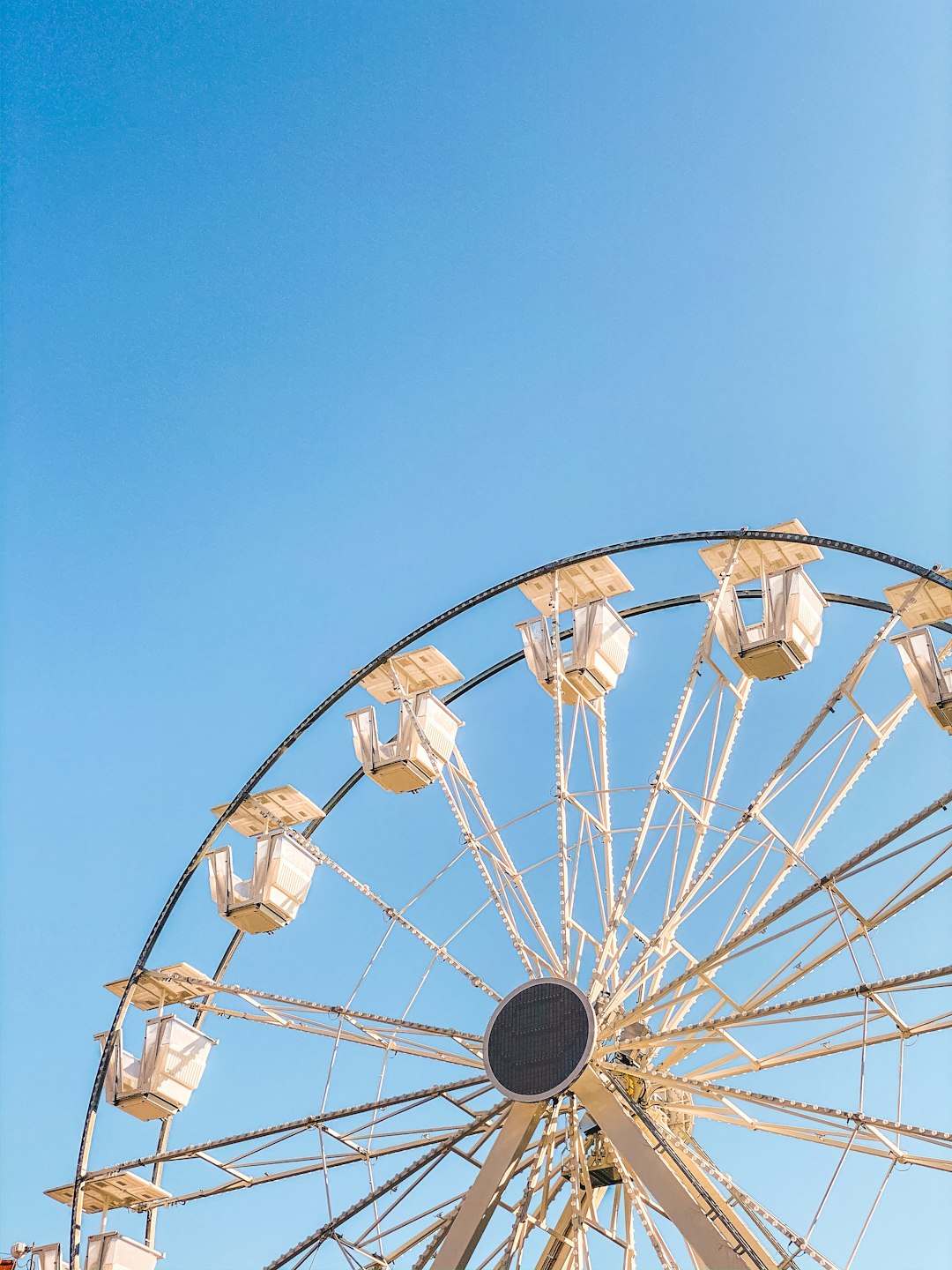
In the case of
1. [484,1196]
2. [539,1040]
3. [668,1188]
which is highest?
[539,1040]

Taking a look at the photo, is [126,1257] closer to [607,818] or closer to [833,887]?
[607,818]

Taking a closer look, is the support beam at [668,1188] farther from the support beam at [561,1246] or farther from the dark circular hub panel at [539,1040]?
the support beam at [561,1246]

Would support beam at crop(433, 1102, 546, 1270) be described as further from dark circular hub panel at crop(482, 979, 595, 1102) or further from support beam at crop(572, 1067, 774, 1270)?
support beam at crop(572, 1067, 774, 1270)

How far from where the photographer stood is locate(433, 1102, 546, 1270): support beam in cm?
1344

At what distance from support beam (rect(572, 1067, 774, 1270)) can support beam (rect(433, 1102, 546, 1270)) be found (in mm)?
606

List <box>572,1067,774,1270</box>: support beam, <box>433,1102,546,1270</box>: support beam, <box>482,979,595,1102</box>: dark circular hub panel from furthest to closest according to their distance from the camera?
<box>482,979,595,1102</box>: dark circular hub panel → <box>433,1102,546,1270</box>: support beam → <box>572,1067,774,1270</box>: support beam

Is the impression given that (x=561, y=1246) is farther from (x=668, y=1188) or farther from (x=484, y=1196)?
(x=668, y=1188)

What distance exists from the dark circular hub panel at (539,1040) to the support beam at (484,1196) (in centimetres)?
26

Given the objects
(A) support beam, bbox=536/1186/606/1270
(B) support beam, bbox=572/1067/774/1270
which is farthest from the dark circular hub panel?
(A) support beam, bbox=536/1186/606/1270

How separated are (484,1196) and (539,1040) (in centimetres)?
137

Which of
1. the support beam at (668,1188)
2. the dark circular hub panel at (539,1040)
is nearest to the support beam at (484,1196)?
the dark circular hub panel at (539,1040)

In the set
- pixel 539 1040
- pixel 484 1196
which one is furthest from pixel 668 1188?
pixel 539 1040

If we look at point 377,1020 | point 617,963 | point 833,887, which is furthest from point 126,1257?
point 833,887

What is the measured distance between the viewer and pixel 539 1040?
46.1ft
